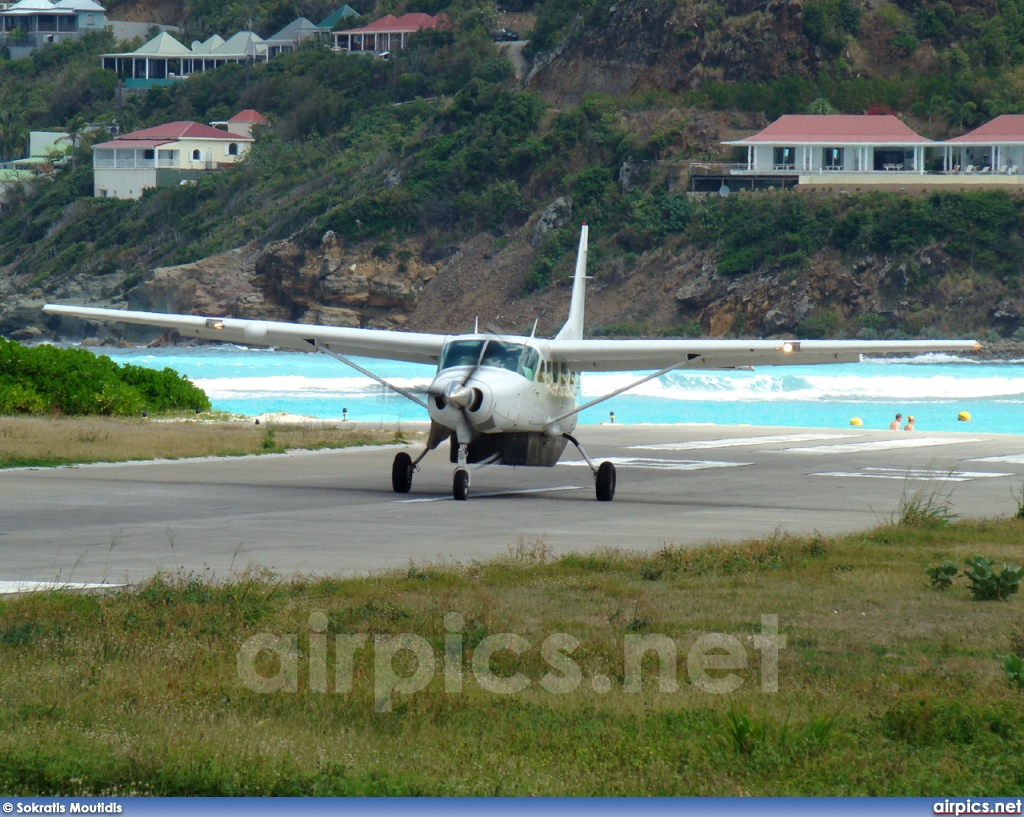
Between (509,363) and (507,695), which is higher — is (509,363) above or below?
above

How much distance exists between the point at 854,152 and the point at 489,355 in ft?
286

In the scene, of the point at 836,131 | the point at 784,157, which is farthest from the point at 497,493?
the point at 836,131

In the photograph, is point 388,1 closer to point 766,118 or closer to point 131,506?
point 766,118

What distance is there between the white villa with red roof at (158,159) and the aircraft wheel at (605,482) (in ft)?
366

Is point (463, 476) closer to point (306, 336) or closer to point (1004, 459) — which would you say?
point (306, 336)

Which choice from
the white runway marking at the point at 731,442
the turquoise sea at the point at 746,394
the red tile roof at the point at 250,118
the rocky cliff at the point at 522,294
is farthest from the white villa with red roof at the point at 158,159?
the white runway marking at the point at 731,442

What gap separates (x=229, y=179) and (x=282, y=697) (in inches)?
4630

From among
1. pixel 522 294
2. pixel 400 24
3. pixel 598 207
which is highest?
pixel 400 24

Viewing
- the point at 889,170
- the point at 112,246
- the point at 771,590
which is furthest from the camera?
the point at 112,246

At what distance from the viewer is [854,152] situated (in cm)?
10100

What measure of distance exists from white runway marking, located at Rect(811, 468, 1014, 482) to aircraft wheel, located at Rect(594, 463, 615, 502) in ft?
20.9

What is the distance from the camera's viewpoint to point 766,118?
10738 cm

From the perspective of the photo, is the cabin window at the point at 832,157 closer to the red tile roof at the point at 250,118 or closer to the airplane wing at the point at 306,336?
the red tile roof at the point at 250,118

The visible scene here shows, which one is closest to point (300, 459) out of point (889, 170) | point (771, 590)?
point (771, 590)
